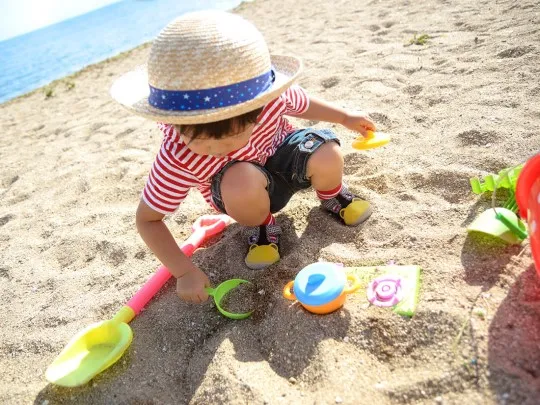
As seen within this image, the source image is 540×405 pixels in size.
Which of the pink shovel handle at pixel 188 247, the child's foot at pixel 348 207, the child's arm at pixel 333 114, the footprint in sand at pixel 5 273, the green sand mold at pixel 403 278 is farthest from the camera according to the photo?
the footprint in sand at pixel 5 273

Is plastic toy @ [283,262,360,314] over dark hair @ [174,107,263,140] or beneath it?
beneath

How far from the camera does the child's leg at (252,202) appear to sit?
1.45 m

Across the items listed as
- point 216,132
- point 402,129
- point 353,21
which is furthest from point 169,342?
point 353,21

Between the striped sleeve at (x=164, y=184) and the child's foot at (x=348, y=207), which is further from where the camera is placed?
the child's foot at (x=348, y=207)

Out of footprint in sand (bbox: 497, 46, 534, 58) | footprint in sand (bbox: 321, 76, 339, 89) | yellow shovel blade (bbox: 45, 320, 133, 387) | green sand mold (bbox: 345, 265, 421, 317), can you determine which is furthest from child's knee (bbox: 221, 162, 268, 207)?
footprint in sand (bbox: 497, 46, 534, 58)

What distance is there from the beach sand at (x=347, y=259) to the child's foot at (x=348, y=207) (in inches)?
1.6

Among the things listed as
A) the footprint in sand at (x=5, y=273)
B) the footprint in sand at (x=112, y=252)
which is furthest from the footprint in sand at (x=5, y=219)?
the footprint in sand at (x=112, y=252)

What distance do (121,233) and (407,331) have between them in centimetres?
123

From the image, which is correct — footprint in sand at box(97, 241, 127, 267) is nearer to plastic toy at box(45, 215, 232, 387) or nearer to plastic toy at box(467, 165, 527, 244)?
plastic toy at box(45, 215, 232, 387)

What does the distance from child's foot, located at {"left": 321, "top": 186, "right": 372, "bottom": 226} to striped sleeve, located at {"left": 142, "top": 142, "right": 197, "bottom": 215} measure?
559 mm

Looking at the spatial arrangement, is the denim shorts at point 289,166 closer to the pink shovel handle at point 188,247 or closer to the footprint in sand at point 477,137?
the pink shovel handle at point 188,247

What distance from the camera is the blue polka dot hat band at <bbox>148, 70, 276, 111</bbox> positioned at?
3.65ft

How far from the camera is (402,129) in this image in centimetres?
209

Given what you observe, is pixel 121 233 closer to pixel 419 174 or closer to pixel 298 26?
pixel 419 174
